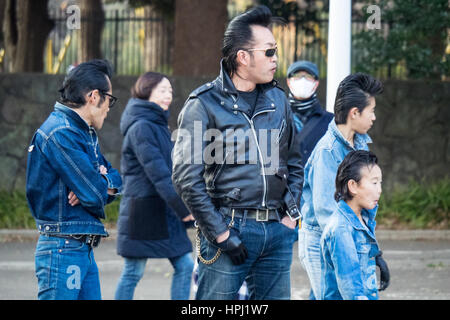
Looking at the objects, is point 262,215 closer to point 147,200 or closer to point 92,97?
point 92,97

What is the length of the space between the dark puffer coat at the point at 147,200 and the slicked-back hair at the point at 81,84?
177 centimetres

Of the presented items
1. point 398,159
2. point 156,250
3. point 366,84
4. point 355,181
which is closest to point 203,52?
point 398,159

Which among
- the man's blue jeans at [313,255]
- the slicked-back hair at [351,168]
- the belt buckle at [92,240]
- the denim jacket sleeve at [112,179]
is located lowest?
the man's blue jeans at [313,255]

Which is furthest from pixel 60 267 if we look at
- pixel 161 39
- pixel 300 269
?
pixel 161 39

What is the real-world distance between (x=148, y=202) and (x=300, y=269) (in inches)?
125

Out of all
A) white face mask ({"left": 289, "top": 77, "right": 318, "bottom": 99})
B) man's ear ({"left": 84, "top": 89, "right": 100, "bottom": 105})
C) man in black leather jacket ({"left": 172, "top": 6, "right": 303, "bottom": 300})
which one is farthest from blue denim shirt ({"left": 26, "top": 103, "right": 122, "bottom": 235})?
white face mask ({"left": 289, "top": 77, "right": 318, "bottom": 99})

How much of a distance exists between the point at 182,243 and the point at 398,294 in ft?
8.14

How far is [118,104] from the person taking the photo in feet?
41.9

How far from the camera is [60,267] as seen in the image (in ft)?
14.8

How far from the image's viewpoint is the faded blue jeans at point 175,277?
257 inches

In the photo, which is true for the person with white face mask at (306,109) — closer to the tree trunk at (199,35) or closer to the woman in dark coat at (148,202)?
the woman in dark coat at (148,202)

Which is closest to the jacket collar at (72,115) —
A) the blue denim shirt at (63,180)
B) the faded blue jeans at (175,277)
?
the blue denim shirt at (63,180)

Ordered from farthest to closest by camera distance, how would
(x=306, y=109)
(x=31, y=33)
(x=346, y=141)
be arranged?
(x=31, y=33), (x=306, y=109), (x=346, y=141)
